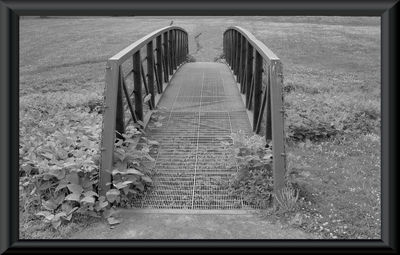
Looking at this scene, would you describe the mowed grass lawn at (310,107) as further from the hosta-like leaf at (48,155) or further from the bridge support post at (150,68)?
the bridge support post at (150,68)

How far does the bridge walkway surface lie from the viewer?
161 inches

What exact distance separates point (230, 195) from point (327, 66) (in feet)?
38.4

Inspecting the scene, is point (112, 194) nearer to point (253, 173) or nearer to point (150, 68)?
point (253, 173)

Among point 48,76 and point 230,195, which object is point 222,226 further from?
point 48,76

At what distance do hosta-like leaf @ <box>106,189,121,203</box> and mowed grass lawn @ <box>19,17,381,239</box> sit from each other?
1.33 feet

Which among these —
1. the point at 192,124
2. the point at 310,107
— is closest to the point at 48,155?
the point at 192,124

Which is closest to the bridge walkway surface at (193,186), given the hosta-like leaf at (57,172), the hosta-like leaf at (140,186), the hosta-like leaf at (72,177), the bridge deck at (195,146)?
the bridge deck at (195,146)

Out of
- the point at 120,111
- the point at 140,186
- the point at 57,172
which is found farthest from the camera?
the point at 120,111

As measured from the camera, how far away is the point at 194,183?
5230 mm

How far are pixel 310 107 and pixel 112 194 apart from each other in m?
4.74

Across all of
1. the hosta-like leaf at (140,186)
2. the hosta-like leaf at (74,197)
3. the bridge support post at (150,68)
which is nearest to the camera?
the hosta-like leaf at (74,197)

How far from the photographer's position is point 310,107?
8.23 m

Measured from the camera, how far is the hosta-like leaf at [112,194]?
445 centimetres

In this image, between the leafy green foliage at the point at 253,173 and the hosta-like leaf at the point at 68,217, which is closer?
the hosta-like leaf at the point at 68,217
